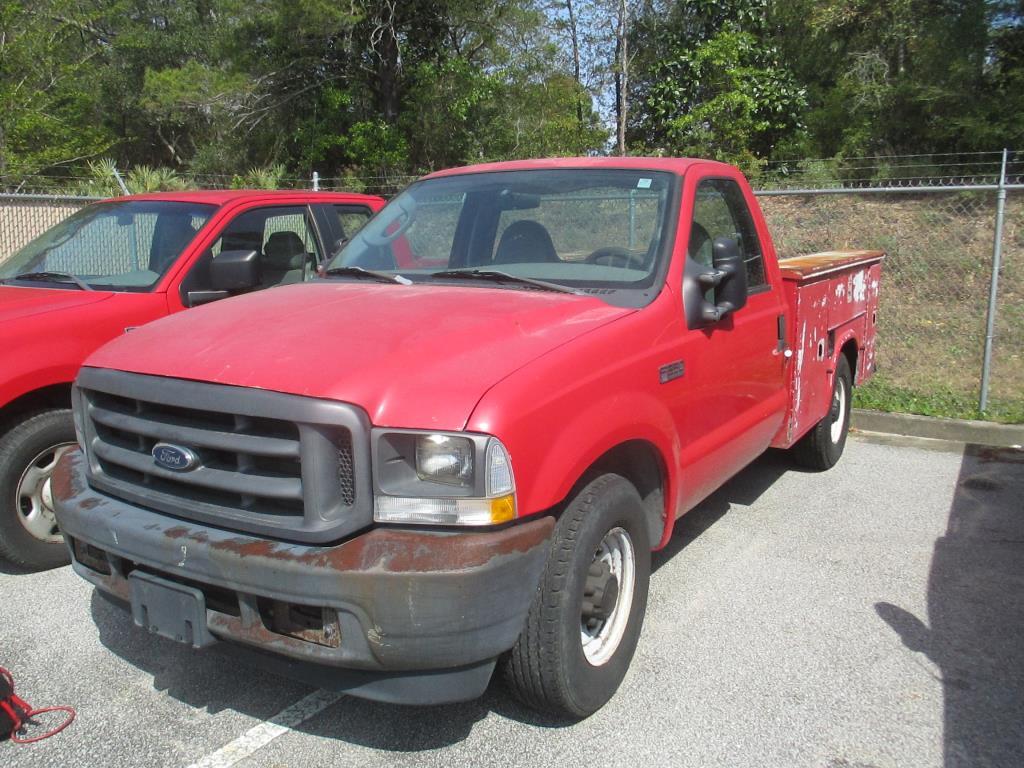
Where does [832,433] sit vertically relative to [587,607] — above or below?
below

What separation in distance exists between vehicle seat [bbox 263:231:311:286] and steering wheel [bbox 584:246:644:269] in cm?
232

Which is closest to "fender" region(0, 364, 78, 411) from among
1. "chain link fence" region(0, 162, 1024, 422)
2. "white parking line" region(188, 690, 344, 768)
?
"white parking line" region(188, 690, 344, 768)

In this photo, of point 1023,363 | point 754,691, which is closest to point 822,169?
point 1023,363

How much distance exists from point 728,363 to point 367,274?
173 cm

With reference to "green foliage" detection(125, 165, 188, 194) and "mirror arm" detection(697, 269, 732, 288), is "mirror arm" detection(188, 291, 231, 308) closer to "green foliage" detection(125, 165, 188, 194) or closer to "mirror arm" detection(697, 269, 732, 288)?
"mirror arm" detection(697, 269, 732, 288)

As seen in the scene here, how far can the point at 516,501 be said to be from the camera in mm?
2643

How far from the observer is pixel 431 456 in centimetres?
261

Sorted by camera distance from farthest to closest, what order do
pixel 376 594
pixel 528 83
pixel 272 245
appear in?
1. pixel 528 83
2. pixel 272 245
3. pixel 376 594

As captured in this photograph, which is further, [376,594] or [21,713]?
[21,713]

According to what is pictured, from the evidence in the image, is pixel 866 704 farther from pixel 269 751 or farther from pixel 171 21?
pixel 171 21

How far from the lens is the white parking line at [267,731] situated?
9.89ft

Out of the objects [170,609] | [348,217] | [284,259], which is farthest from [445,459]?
[348,217]

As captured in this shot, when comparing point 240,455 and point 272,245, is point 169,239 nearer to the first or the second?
point 272,245

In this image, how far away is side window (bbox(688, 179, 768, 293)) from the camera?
13.4 feet
